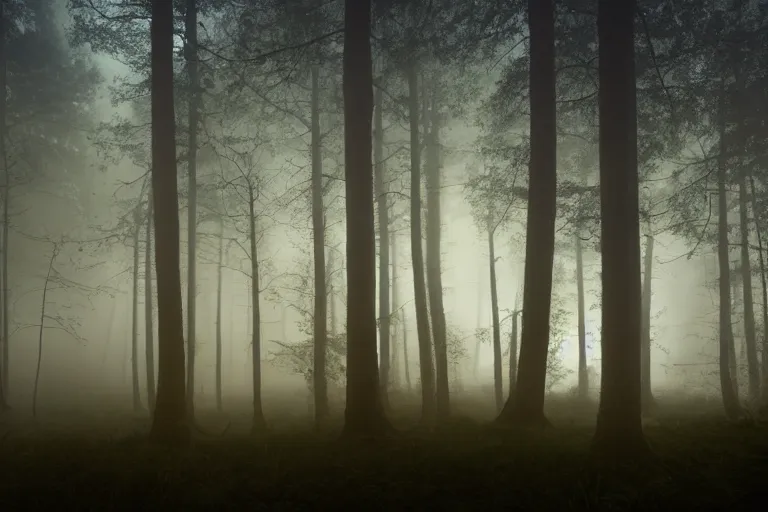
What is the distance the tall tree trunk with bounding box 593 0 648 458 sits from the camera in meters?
7.36

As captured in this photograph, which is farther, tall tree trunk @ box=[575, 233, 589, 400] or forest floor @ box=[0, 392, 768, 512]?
tall tree trunk @ box=[575, 233, 589, 400]

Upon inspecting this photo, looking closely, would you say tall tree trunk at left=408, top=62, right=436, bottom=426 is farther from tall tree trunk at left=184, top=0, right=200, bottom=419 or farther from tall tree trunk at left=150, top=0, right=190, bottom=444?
tall tree trunk at left=184, top=0, right=200, bottom=419

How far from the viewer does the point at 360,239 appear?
9.56 metres

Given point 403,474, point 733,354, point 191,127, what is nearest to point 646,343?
point 733,354

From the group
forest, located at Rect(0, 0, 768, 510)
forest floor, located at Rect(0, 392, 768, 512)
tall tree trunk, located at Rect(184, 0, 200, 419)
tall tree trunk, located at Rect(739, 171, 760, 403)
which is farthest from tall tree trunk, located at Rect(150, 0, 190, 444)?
tall tree trunk, located at Rect(739, 171, 760, 403)

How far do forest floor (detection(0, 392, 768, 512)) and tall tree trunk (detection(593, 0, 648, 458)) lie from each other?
0.62 metres

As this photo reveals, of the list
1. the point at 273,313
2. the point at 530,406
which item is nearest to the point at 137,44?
the point at 530,406

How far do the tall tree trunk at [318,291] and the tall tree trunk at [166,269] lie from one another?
4.31 metres

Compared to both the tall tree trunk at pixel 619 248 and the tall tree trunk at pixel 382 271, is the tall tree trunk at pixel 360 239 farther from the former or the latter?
the tall tree trunk at pixel 382 271

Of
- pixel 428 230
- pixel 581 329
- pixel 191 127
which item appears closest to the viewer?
pixel 191 127

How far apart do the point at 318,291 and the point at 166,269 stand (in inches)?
212

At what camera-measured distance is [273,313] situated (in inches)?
1987

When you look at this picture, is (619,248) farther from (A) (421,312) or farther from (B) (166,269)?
(B) (166,269)

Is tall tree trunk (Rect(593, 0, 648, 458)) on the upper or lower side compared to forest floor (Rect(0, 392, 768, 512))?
upper
